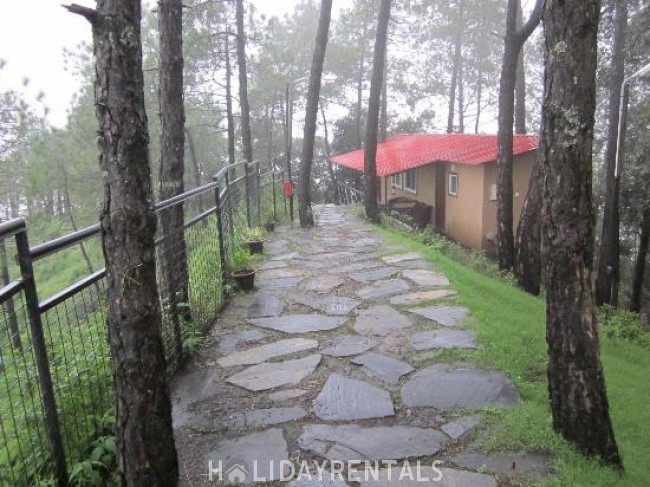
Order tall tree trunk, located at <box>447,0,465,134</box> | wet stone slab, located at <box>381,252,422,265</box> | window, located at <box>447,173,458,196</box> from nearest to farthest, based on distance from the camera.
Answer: wet stone slab, located at <box>381,252,422,265</box> < window, located at <box>447,173,458,196</box> < tall tree trunk, located at <box>447,0,465,134</box>

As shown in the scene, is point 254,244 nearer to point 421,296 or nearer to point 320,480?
point 421,296

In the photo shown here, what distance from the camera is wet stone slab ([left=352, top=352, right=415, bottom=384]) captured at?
383 centimetres

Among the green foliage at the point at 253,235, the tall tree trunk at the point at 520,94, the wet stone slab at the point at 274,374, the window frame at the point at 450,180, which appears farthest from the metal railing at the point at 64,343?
the tall tree trunk at the point at 520,94

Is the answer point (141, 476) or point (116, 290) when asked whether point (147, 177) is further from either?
point (141, 476)

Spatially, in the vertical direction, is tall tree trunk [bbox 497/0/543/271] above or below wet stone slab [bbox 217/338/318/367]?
above

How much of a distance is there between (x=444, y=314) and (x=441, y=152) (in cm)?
1106

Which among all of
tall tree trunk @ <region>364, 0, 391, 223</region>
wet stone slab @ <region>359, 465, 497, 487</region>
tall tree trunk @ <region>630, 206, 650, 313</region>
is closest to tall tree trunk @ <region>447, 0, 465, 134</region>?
tall tree trunk @ <region>364, 0, 391, 223</region>

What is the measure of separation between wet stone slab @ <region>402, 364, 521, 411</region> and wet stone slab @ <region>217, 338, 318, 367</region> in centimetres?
102

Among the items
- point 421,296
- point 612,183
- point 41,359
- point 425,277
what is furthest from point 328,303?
point 612,183

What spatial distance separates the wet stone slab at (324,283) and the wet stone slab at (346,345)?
4.78 feet

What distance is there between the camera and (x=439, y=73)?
30.1m

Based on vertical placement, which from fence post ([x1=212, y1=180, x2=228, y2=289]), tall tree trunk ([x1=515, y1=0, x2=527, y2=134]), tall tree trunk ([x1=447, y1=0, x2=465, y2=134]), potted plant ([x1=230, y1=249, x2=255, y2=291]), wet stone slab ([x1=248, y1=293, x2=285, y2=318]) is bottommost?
wet stone slab ([x1=248, y1=293, x2=285, y2=318])

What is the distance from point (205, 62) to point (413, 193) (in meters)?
11.5

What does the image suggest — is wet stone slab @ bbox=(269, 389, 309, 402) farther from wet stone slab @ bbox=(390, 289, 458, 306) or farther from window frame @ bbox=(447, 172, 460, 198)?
window frame @ bbox=(447, 172, 460, 198)
